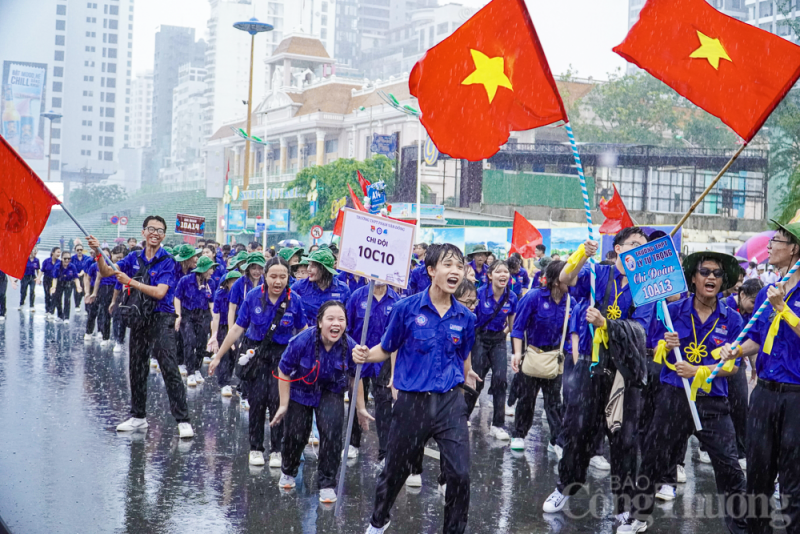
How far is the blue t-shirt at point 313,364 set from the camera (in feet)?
22.6

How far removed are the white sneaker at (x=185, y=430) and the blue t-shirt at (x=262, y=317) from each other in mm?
1432

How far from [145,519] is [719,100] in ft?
15.6

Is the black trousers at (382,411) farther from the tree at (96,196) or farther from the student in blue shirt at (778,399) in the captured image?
the tree at (96,196)

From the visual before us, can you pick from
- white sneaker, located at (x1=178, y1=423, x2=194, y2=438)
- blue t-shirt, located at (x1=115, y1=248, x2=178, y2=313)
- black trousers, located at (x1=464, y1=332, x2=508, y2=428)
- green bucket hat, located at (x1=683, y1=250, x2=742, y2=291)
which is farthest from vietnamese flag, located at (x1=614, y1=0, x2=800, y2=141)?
white sneaker, located at (x1=178, y1=423, x2=194, y2=438)

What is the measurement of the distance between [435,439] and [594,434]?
4.97 feet

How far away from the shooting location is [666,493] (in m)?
7.14

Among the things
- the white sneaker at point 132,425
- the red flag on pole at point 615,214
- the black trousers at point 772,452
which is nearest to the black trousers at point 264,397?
the white sneaker at point 132,425

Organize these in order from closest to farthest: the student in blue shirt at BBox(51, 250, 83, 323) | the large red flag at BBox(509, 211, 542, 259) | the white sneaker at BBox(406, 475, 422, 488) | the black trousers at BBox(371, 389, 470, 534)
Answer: the black trousers at BBox(371, 389, 470, 534) < the white sneaker at BBox(406, 475, 422, 488) < the large red flag at BBox(509, 211, 542, 259) < the student in blue shirt at BBox(51, 250, 83, 323)

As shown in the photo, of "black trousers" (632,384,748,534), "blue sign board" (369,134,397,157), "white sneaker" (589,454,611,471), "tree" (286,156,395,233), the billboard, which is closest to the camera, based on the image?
"black trousers" (632,384,748,534)

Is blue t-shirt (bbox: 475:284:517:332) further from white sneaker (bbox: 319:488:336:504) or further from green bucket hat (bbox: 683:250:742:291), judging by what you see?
green bucket hat (bbox: 683:250:742:291)

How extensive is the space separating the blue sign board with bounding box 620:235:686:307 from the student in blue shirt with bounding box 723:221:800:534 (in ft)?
1.73

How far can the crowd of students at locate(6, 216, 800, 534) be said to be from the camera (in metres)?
5.40

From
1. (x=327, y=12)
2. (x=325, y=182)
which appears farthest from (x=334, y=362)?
(x=327, y=12)

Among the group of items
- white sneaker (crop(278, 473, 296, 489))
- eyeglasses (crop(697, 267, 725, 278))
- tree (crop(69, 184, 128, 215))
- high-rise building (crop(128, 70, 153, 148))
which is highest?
high-rise building (crop(128, 70, 153, 148))
